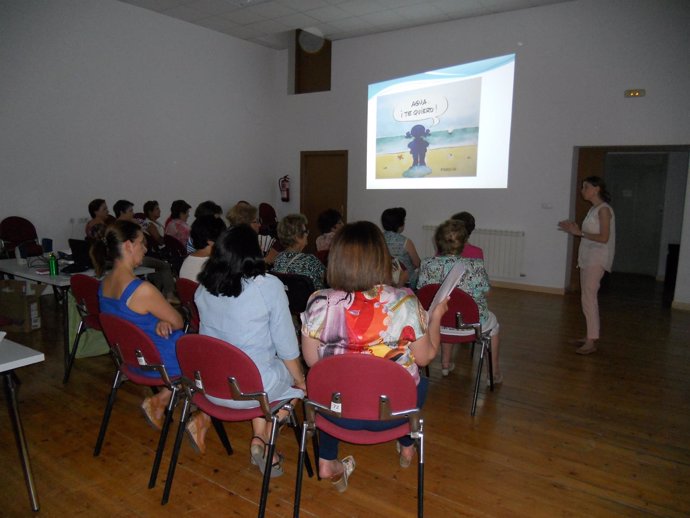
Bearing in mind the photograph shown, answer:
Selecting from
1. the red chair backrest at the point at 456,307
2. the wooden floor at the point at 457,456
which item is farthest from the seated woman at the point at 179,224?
the red chair backrest at the point at 456,307

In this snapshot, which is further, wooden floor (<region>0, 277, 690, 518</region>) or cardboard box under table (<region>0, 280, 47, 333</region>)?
cardboard box under table (<region>0, 280, 47, 333</region>)

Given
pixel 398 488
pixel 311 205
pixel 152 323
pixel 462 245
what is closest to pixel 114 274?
pixel 152 323

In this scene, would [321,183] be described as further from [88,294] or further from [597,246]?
[88,294]

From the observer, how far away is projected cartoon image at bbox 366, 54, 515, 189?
22.5ft

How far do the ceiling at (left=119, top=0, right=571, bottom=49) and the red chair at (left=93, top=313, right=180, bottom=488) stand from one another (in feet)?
19.2

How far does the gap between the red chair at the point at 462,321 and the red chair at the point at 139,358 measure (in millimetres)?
1641

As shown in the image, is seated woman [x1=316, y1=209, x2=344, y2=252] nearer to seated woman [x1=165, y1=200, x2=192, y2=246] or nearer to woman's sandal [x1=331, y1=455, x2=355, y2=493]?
seated woman [x1=165, y1=200, x2=192, y2=246]

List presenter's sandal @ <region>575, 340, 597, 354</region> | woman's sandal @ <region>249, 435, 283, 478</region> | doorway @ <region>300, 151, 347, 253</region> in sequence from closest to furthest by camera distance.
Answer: woman's sandal @ <region>249, 435, 283, 478</region> → presenter's sandal @ <region>575, 340, 597, 354</region> → doorway @ <region>300, 151, 347, 253</region>

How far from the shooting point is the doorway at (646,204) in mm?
7586

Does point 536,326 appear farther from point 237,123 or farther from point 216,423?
point 237,123

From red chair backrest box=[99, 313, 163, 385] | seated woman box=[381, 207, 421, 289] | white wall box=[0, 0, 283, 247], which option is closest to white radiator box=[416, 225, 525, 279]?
seated woman box=[381, 207, 421, 289]

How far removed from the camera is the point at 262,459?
2.27 meters

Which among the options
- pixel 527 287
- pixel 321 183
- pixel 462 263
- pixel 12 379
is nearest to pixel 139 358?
pixel 12 379

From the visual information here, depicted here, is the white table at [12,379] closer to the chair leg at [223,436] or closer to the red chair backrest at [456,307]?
the chair leg at [223,436]
